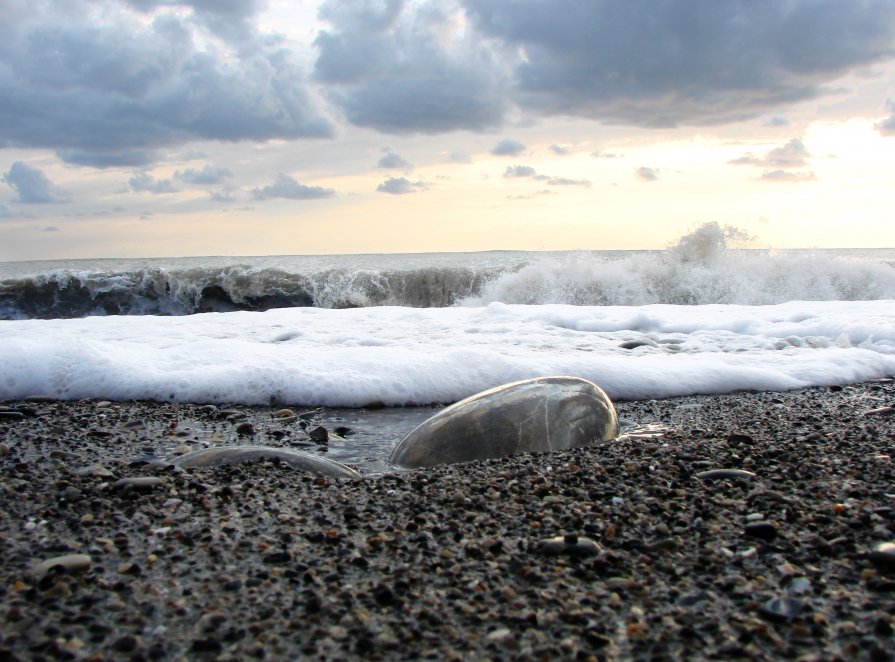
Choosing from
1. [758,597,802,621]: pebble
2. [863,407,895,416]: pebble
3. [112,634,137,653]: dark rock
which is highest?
[863,407,895,416]: pebble

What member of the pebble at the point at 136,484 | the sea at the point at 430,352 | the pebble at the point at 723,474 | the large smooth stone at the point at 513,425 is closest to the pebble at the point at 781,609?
the pebble at the point at 723,474

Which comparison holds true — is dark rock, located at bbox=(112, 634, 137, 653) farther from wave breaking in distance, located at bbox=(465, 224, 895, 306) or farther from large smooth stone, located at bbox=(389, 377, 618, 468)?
wave breaking in distance, located at bbox=(465, 224, 895, 306)

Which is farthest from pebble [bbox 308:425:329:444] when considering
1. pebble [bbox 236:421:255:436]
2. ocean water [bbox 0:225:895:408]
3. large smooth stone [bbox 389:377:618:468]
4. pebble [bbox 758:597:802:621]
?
pebble [bbox 758:597:802:621]

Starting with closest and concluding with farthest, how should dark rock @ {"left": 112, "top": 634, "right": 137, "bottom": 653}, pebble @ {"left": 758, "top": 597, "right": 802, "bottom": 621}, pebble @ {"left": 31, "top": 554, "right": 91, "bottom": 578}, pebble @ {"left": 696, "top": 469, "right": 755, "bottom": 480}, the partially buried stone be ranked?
1. dark rock @ {"left": 112, "top": 634, "right": 137, "bottom": 653}
2. pebble @ {"left": 758, "top": 597, "right": 802, "bottom": 621}
3. pebble @ {"left": 31, "top": 554, "right": 91, "bottom": 578}
4. the partially buried stone
5. pebble @ {"left": 696, "top": 469, "right": 755, "bottom": 480}

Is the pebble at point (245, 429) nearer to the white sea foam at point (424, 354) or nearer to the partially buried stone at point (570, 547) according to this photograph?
the white sea foam at point (424, 354)

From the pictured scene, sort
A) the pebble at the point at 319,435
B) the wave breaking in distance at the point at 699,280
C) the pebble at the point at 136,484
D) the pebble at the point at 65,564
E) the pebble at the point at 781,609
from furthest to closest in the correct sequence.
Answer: the wave breaking in distance at the point at 699,280
the pebble at the point at 319,435
the pebble at the point at 136,484
the pebble at the point at 65,564
the pebble at the point at 781,609

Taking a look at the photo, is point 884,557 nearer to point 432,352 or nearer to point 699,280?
point 432,352

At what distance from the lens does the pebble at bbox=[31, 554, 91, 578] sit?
1822 millimetres

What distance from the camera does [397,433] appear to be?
12.7 ft

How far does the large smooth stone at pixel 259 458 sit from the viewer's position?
2.95m

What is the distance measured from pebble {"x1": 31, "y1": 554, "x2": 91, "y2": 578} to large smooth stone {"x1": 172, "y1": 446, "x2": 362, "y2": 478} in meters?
1.06

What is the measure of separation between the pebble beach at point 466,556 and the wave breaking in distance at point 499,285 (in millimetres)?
10279

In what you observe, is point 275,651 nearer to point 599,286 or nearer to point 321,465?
point 321,465

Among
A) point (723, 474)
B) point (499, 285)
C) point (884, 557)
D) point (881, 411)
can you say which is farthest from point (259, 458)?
point (499, 285)
